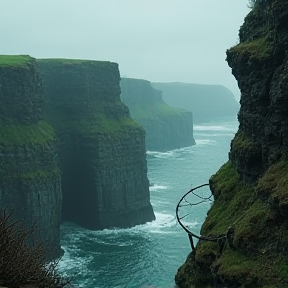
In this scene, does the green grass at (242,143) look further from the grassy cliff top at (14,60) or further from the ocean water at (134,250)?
the grassy cliff top at (14,60)

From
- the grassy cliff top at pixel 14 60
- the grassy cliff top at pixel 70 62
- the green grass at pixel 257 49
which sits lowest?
the green grass at pixel 257 49

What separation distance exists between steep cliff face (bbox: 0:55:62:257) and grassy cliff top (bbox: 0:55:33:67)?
0.17 meters

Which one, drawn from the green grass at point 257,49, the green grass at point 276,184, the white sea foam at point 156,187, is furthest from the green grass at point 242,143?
the white sea foam at point 156,187

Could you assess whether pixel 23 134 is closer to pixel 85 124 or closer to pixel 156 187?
pixel 85 124

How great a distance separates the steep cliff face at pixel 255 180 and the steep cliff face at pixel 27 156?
175 ft

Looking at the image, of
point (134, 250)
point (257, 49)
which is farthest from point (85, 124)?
point (257, 49)

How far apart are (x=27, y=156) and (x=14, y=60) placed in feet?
72.1

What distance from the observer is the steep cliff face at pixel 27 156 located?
3071 inches

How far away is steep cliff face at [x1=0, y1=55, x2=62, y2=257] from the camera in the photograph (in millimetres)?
78000

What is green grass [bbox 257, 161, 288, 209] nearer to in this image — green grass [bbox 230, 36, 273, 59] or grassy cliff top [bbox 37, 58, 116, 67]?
green grass [bbox 230, 36, 273, 59]

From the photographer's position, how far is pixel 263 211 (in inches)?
826

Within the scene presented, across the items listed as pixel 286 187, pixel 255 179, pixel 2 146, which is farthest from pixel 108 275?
pixel 286 187

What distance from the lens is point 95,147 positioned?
331 feet

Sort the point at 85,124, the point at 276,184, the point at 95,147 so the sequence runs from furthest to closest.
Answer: the point at 85,124, the point at 95,147, the point at 276,184
